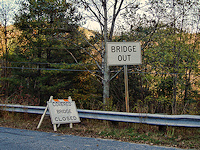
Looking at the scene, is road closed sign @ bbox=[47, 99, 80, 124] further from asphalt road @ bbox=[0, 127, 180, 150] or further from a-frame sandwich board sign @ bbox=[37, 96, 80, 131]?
asphalt road @ bbox=[0, 127, 180, 150]

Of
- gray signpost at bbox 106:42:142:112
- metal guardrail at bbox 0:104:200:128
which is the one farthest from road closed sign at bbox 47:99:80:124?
gray signpost at bbox 106:42:142:112

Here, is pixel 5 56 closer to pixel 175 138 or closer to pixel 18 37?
pixel 18 37

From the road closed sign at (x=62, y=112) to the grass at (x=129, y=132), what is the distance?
0.92ft

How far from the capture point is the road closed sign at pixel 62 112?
Answer: 26.4 feet

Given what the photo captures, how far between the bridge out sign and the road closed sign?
2.12 meters

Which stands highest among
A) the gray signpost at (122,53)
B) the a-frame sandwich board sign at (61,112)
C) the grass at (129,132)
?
the gray signpost at (122,53)

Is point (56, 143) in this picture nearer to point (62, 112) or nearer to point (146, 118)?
point (62, 112)

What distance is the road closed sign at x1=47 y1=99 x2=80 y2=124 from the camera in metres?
8.04

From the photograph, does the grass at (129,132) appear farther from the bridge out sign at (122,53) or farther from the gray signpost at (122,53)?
the bridge out sign at (122,53)

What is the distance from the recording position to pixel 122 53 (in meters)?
8.00

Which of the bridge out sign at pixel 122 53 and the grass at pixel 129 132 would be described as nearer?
the grass at pixel 129 132

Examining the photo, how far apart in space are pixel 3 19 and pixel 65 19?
16505mm

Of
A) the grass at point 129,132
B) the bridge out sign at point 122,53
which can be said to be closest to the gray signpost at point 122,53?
the bridge out sign at point 122,53

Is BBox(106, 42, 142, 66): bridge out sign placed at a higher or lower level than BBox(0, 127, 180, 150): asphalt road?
higher
